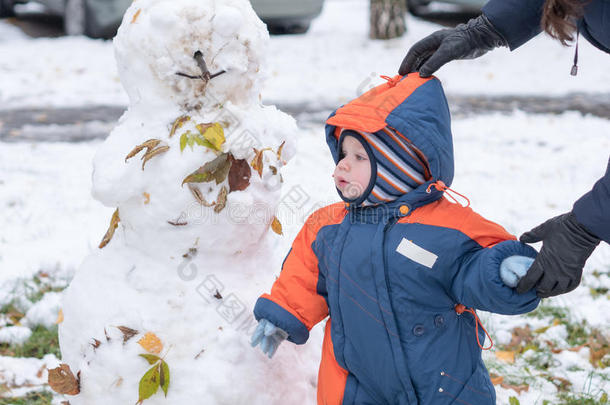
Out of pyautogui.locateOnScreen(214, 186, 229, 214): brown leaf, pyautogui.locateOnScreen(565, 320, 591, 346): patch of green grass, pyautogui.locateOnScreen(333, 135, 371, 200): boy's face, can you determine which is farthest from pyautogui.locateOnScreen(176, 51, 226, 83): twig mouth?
pyautogui.locateOnScreen(565, 320, 591, 346): patch of green grass

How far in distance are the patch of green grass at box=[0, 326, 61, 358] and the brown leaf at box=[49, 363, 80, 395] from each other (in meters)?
0.84

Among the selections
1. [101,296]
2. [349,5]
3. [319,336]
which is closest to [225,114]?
[101,296]

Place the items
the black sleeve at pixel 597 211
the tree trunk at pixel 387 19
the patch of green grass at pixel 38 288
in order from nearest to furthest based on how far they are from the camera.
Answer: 1. the black sleeve at pixel 597 211
2. the patch of green grass at pixel 38 288
3. the tree trunk at pixel 387 19

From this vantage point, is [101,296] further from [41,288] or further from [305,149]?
[305,149]

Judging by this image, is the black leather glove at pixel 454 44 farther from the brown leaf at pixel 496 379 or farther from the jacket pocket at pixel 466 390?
the brown leaf at pixel 496 379

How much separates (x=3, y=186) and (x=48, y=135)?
1.34m

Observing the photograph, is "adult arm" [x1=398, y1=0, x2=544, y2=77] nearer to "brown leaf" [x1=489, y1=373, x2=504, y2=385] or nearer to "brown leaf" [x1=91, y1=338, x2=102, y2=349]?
"brown leaf" [x1=91, y1=338, x2=102, y2=349]

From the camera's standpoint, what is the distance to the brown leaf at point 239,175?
1.93 metres

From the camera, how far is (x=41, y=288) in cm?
327

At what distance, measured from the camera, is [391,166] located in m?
1.82

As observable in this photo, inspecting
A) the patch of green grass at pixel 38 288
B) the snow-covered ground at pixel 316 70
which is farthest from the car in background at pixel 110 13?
the patch of green grass at pixel 38 288

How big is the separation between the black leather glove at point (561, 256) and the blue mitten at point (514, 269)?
38mm

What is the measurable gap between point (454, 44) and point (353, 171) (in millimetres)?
528

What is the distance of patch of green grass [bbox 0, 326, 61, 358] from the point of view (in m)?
2.78
